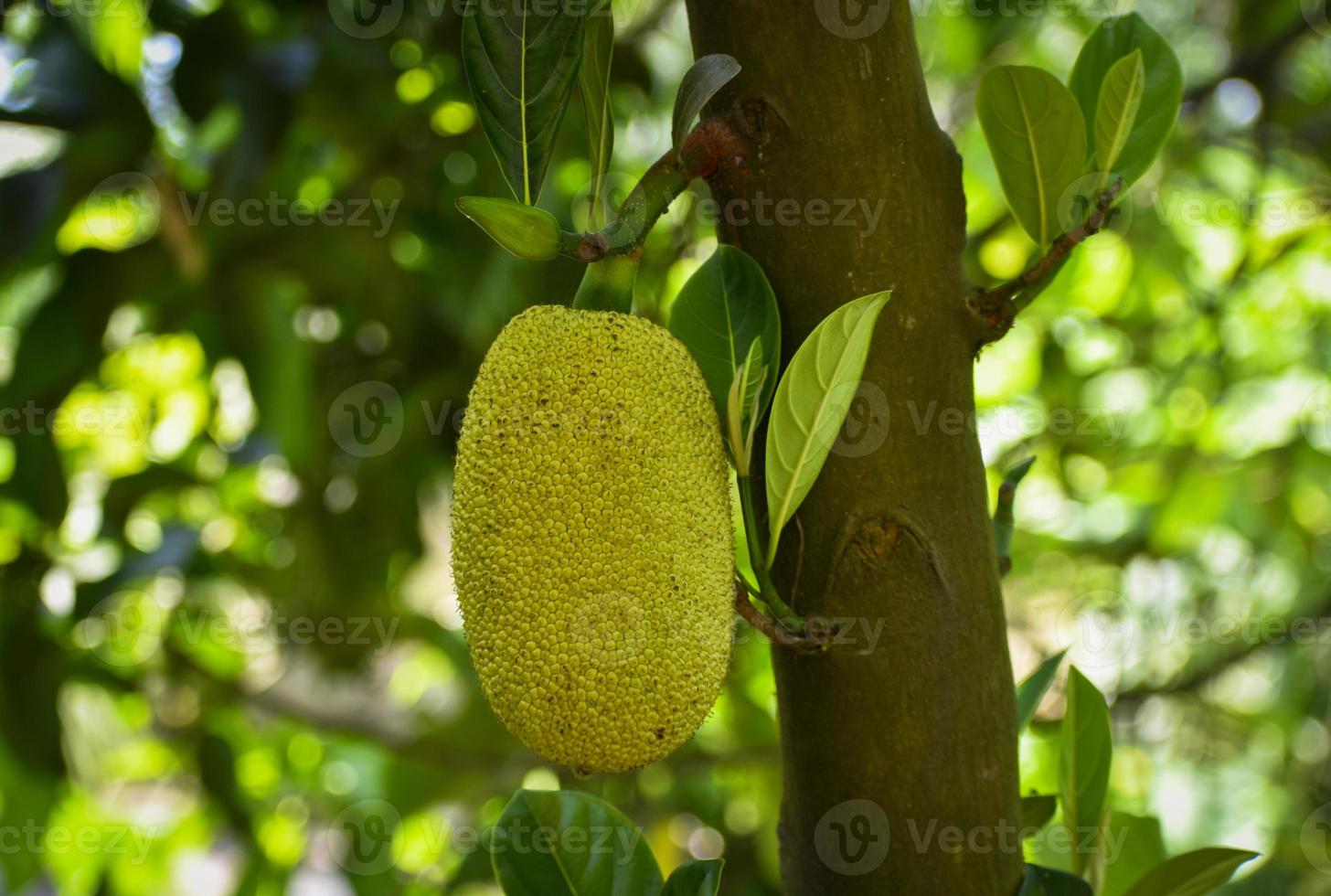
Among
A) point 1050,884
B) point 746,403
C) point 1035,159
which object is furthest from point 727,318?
point 1050,884

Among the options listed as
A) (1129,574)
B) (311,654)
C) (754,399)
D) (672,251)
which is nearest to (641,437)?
(754,399)

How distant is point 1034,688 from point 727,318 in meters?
0.28

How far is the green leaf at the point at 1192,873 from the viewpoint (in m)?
0.50

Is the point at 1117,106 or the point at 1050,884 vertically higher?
the point at 1117,106

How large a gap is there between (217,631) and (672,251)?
2.76 feet

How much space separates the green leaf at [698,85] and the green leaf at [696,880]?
261mm

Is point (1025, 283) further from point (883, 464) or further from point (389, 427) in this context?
point (389, 427)

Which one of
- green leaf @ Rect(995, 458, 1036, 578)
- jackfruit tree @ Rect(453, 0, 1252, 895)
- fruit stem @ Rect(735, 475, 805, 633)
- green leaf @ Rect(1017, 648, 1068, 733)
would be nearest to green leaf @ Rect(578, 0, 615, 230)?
jackfruit tree @ Rect(453, 0, 1252, 895)

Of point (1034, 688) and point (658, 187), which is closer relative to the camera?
point (658, 187)

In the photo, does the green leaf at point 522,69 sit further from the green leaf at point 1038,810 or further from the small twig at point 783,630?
the green leaf at point 1038,810

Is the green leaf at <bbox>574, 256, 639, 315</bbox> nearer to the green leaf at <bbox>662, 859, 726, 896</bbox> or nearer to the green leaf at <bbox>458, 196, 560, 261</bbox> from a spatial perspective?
the green leaf at <bbox>458, 196, 560, 261</bbox>

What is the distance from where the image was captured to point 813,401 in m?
0.42

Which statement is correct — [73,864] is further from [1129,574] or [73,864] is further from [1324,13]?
[1324,13]

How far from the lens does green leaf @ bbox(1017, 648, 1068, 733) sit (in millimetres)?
589
